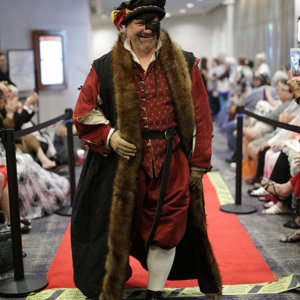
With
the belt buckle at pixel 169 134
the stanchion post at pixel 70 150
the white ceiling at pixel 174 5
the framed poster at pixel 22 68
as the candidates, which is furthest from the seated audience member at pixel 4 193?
the white ceiling at pixel 174 5

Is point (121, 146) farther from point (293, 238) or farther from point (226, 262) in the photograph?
point (293, 238)

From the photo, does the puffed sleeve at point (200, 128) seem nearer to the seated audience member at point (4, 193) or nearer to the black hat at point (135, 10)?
the black hat at point (135, 10)

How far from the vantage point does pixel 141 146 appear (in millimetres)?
2795

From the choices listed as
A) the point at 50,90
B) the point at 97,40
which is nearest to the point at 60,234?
the point at 50,90

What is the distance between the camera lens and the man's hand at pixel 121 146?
9.04ft

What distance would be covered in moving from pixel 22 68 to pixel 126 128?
6.38 metres

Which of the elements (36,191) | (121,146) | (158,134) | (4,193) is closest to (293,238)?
(158,134)

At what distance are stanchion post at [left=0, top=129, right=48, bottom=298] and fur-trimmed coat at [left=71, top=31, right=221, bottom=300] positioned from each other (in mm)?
464

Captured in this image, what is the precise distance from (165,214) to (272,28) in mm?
10052

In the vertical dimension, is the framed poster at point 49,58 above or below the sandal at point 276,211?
above

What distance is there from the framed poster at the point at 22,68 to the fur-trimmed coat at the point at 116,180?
5.92 m

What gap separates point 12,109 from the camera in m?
5.64

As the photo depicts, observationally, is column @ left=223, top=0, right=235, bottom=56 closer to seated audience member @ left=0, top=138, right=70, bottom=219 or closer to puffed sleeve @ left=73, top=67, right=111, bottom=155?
seated audience member @ left=0, top=138, right=70, bottom=219

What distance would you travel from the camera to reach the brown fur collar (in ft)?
9.07
